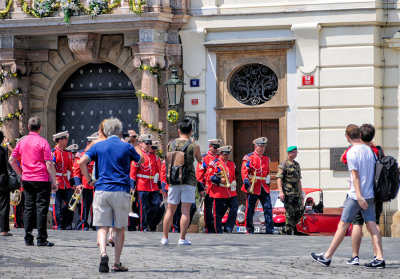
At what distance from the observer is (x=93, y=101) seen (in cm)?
2789

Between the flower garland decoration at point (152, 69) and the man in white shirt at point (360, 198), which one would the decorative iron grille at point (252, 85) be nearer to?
the flower garland decoration at point (152, 69)

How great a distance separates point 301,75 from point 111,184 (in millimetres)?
12361

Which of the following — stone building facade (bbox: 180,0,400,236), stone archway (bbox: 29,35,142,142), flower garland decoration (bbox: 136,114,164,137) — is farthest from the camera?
stone archway (bbox: 29,35,142,142)

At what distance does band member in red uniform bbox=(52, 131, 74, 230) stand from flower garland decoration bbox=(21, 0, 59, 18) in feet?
15.3

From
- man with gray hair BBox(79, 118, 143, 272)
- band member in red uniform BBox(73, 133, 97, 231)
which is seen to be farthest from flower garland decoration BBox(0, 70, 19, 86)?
man with gray hair BBox(79, 118, 143, 272)

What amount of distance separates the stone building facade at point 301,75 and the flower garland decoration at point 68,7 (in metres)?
2.45

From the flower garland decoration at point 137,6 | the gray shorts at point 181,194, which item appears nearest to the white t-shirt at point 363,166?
the gray shorts at point 181,194

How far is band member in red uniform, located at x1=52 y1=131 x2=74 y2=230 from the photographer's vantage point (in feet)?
73.8

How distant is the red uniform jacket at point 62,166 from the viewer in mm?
22484

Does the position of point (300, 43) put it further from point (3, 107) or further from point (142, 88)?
point (3, 107)

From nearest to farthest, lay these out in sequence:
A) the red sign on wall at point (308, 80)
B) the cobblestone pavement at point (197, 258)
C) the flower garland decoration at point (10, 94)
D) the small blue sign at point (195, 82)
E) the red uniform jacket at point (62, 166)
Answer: the cobblestone pavement at point (197, 258) < the red uniform jacket at point (62, 166) < the red sign on wall at point (308, 80) < the small blue sign at point (195, 82) < the flower garland decoration at point (10, 94)

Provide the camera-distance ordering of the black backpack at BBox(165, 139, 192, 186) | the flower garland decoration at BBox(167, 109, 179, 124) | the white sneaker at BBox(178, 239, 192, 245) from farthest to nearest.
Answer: the flower garland decoration at BBox(167, 109, 179, 124) → the white sneaker at BBox(178, 239, 192, 245) → the black backpack at BBox(165, 139, 192, 186)

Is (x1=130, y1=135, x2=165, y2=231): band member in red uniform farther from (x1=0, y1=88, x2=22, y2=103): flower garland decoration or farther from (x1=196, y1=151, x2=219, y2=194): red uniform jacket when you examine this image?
(x1=0, y1=88, x2=22, y2=103): flower garland decoration

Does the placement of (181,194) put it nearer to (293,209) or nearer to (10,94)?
(293,209)
